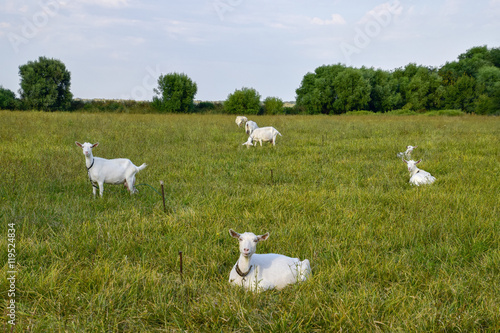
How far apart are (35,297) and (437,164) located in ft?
27.4

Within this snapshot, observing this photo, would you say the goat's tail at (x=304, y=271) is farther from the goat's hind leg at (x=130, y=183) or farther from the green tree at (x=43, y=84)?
the green tree at (x=43, y=84)

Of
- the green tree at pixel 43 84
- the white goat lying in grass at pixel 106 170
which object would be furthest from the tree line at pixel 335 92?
the white goat lying in grass at pixel 106 170

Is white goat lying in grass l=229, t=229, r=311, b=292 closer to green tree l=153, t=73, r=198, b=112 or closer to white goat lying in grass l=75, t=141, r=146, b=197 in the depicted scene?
white goat lying in grass l=75, t=141, r=146, b=197

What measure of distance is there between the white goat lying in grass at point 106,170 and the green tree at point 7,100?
134 feet

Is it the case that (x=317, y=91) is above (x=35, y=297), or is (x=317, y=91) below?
above

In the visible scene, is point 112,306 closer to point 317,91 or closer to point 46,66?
point 46,66

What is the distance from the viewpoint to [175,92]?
143 ft

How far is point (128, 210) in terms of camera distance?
15.8 ft

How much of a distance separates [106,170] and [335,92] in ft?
173

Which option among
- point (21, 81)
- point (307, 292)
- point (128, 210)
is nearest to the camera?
point (307, 292)

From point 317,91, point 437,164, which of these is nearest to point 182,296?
point 437,164

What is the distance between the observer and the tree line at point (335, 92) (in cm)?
3978

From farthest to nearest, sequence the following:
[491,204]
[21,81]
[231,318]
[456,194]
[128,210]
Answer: [21,81], [456,194], [491,204], [128,210], [231,318]

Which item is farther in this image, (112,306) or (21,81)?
(21,81)
